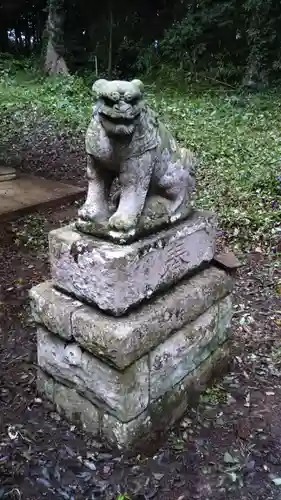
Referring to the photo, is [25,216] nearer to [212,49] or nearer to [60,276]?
[60,276]

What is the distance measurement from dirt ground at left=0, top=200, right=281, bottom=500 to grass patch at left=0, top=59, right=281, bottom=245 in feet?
5.66

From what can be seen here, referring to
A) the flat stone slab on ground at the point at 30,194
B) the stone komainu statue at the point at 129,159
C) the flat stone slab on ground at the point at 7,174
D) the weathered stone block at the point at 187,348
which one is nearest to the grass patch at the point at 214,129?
the flat stone slab on ground at the point at 7,174

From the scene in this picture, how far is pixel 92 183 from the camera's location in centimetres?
230

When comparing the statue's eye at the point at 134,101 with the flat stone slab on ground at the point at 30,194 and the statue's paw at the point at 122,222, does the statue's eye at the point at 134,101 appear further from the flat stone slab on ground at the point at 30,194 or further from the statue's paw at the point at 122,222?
the flat stone slab on ground at the point at 30,194

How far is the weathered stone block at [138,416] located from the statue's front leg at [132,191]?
2.71ft

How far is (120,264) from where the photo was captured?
207 centimetres

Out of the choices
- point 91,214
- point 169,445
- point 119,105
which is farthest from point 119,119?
point 169,445

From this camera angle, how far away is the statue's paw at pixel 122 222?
2162 mm

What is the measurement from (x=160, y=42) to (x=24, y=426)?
33.7 feet

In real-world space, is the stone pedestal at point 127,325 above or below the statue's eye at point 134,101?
below

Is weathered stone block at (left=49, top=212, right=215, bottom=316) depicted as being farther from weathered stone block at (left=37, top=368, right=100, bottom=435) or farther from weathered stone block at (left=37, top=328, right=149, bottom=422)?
weathered stone block at (left=37, top=368, right=100, bottom=435)

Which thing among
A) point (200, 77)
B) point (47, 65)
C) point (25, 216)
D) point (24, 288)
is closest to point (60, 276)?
point (24, 288)

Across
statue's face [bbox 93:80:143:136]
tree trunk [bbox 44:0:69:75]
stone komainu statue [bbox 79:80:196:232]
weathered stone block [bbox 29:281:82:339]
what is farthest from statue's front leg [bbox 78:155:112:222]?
tree trunk [bbox 44:0:69:75]

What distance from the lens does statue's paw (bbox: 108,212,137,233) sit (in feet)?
7.09
